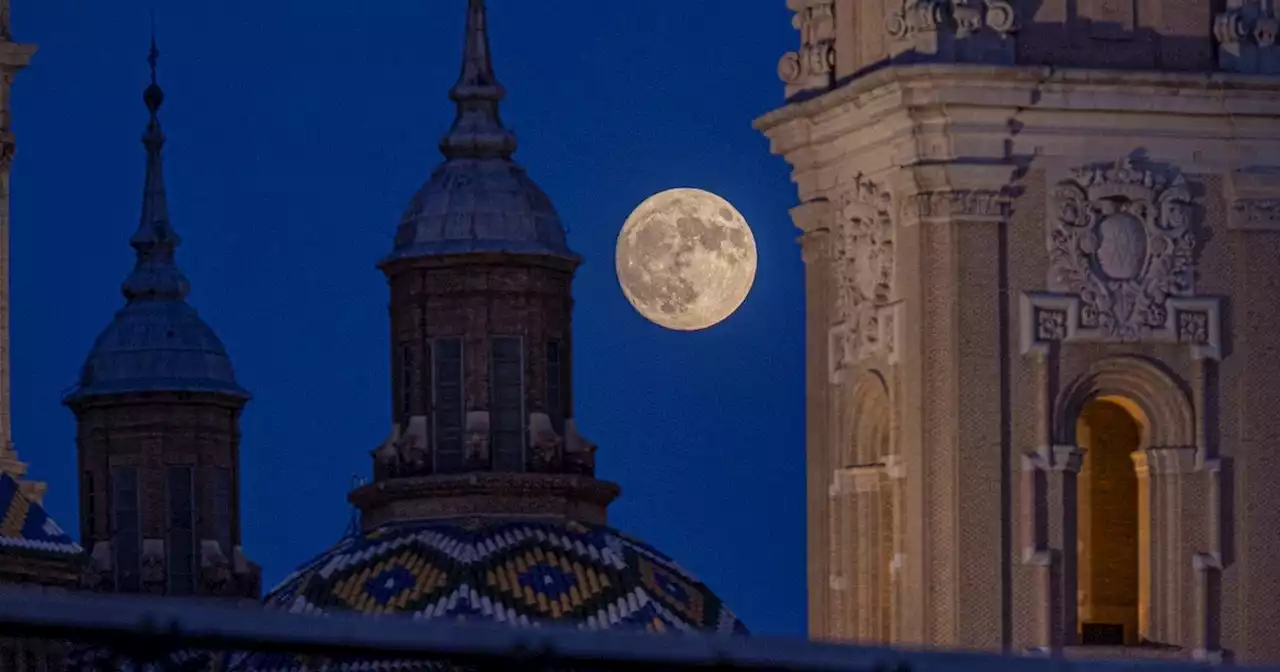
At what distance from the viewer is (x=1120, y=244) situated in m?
45.6

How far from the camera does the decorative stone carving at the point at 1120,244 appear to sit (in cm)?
4547

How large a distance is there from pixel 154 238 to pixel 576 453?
19729 millimetres

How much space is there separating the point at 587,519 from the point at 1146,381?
75.6ft

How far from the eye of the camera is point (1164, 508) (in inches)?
1818

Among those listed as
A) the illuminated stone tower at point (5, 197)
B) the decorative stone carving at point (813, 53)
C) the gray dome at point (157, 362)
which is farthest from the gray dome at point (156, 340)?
the decorative stone carving at point (813, 53)

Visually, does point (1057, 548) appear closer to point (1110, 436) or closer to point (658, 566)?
point (1110, 436)

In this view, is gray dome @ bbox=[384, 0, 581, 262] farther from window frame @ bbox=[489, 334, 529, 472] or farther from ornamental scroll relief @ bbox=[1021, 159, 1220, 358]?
ornamental scroll relief @ bbox=[1021, 159, 1220, 358]

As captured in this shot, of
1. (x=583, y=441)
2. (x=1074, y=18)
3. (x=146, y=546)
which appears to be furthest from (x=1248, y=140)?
(x=146, y=546)

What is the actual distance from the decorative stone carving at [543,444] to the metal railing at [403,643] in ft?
144

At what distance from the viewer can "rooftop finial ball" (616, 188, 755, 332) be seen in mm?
55188

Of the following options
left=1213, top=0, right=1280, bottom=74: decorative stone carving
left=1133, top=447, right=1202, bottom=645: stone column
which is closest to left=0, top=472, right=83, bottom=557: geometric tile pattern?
left=1133, top=447, right=1202, bottom=645: stone column

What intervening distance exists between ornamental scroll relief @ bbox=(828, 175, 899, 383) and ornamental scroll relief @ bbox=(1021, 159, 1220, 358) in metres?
1.15

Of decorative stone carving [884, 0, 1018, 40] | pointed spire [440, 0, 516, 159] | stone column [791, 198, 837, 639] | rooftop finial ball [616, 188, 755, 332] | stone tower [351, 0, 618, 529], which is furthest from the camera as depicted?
pointed spire [440, 0, 516, 159]

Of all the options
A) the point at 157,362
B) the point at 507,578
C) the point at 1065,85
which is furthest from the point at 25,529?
the point at 157,362
